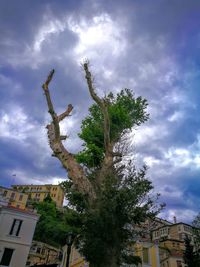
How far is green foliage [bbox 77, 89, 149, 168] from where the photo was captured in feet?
60.0

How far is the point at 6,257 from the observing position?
855 inches

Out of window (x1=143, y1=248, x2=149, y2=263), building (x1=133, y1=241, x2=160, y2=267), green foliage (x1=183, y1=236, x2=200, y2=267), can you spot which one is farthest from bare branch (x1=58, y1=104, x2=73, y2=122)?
green foliage (x1=183, y1=236, x2=200, y2=267)

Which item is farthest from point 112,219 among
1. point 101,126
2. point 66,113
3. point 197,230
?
point 197,230

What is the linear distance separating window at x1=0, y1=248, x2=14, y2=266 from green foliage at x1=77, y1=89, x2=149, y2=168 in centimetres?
1201

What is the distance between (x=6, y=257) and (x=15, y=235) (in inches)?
79.8

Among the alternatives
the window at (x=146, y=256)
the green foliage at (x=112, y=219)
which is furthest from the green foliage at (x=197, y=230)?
the green foliage at (x=112, y=219)

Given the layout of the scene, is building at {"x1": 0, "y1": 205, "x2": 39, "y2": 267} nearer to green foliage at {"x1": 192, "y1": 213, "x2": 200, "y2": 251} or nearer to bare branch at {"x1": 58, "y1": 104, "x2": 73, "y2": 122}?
bare branch at {"x1": 58, "y1": 104, "x2": 73, "y2": 122}

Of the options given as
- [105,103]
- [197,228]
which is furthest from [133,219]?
[197,228]

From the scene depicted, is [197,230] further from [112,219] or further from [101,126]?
[112,219]

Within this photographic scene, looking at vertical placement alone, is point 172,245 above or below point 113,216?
above

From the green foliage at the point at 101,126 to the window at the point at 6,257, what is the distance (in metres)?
12.0

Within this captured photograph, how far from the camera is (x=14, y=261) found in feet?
71.2

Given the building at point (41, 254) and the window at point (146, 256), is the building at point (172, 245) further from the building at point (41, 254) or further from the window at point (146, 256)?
the building at point (41, 254)

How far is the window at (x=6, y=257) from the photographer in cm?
2129
